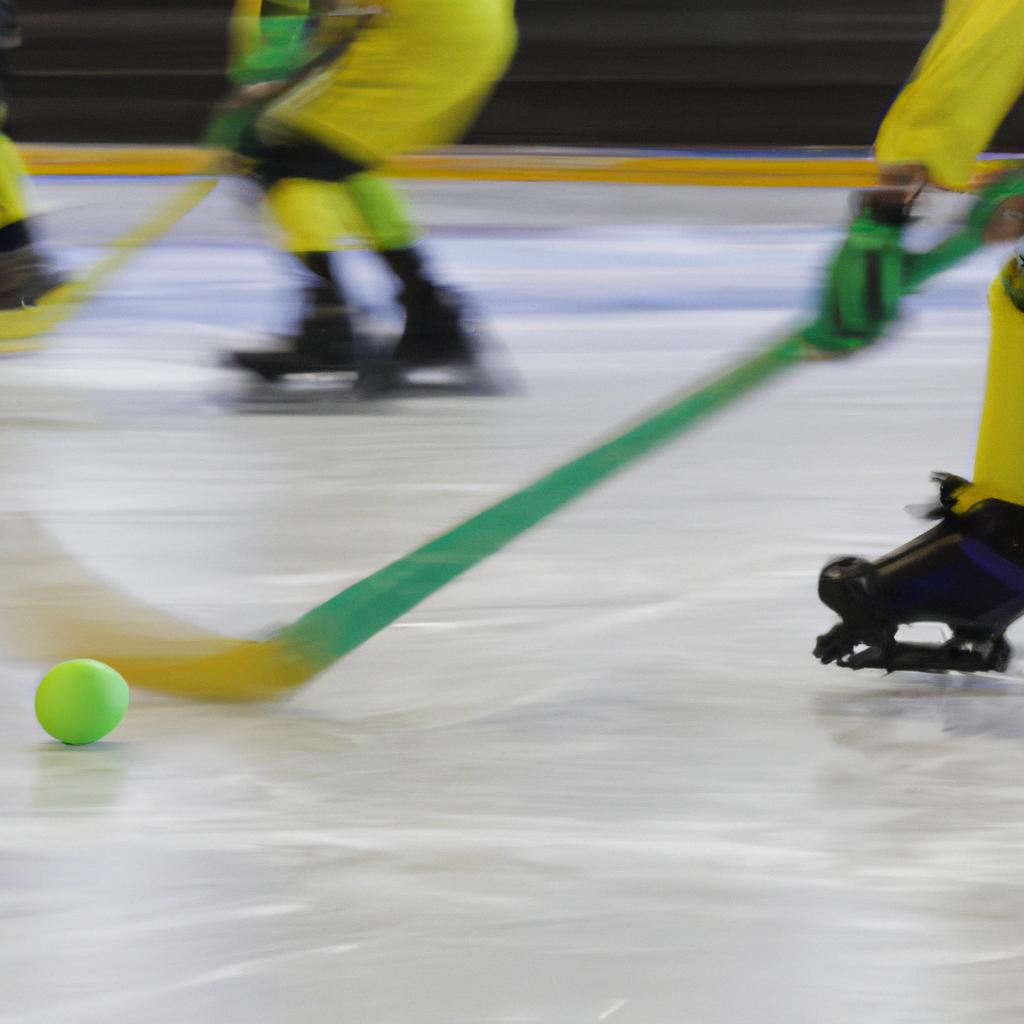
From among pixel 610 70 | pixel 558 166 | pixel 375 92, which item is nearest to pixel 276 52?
pixel 375 92

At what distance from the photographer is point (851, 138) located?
7.11 m

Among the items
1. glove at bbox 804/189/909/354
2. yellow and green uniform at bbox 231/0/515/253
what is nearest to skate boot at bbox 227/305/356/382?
yellow and green uniform at bbox 231/0/515/253

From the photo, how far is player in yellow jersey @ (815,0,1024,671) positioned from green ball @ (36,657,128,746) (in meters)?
0.60

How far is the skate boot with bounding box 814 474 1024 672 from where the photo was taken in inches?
63.1

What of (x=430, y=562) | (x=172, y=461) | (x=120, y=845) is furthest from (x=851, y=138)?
(x=120, y=845)

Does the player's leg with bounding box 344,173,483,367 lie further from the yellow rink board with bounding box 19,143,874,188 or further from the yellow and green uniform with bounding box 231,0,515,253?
the yellow rink board with bounding box 19,143,874,188

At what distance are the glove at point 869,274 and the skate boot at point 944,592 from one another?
0.16 metres

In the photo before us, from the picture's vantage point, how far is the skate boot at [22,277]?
3533mm

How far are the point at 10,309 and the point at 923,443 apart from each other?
1742 millimetres

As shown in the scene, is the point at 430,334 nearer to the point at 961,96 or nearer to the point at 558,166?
the point at 961,96

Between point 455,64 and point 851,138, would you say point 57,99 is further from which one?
point 455,64

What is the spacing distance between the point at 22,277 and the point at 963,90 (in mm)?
2400

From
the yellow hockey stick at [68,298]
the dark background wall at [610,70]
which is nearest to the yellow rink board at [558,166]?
the dark background wall at [610,70]

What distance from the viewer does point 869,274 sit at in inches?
61.8
